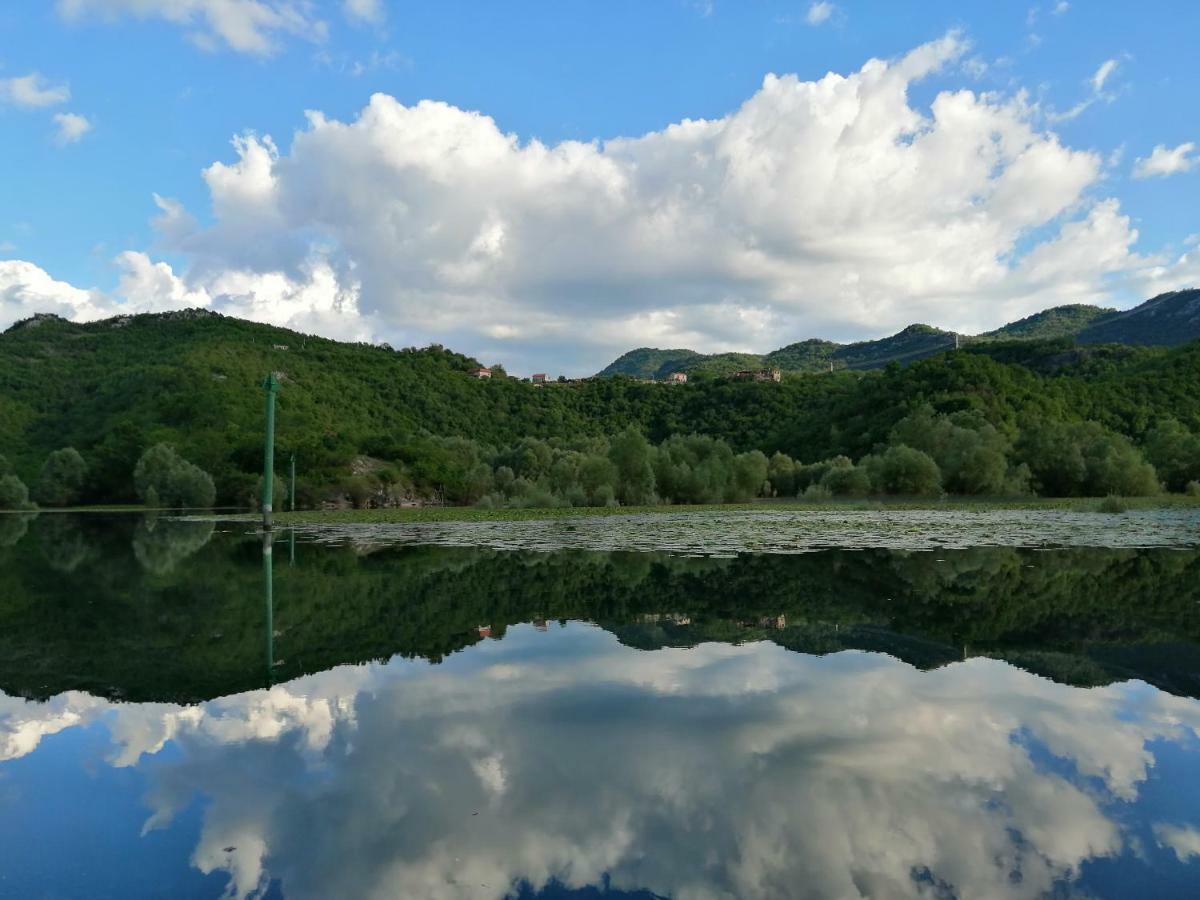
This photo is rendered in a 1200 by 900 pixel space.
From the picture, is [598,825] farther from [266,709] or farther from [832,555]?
[832,555]

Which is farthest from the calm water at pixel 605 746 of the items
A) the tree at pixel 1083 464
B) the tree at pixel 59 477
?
the tree at pixel 59 477

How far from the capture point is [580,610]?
44.4 ft

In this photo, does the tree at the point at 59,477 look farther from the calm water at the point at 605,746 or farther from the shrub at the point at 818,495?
the calm water at the point at 605,746

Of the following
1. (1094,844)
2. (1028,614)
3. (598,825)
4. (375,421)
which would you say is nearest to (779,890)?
(598,825)

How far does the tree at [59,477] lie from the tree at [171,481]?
35.8 feet

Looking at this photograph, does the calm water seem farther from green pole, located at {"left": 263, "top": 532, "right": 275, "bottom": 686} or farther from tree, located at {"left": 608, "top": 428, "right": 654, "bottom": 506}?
tree, located at {"left": 608, "top": 428, "right": 654, "bottom": 506}

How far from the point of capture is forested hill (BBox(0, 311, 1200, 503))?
83.8m

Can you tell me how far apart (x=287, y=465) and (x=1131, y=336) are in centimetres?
19625

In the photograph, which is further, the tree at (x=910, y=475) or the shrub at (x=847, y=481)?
the shrub at (x=847, y=481)

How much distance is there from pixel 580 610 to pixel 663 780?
7.86m

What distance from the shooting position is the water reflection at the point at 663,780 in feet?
14.7

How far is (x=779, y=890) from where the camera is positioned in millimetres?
4203

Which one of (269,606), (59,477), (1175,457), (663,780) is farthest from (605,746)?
(59,477)

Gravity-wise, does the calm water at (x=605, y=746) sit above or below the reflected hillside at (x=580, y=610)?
above
